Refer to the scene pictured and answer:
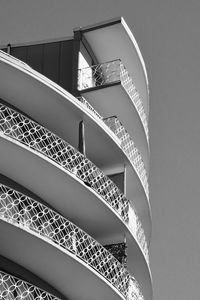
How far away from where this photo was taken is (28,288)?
27859 millimetres

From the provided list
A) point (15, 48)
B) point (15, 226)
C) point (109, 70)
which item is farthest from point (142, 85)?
point (15, 226)

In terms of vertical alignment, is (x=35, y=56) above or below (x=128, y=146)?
above

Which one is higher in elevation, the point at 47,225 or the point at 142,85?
the point at 142,85

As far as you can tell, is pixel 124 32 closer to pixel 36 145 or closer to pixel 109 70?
pixel 109 70

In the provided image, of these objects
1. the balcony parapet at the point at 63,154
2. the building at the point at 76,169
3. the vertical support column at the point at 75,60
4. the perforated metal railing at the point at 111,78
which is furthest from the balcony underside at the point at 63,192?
the perforated metal railing at the point at 111,78

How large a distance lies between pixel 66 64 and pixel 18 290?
10.7m

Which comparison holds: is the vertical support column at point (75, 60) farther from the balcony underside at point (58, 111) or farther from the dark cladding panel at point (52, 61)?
the balcony underside at point (58, 111)

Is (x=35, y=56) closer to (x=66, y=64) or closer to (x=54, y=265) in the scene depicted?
(x=66, y=64)

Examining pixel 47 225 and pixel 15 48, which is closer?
pixel 47 225

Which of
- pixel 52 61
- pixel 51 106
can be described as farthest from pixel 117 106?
pixel 51 106

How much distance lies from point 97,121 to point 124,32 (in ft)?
17.3

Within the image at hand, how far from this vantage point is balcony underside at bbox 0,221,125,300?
2780 cm

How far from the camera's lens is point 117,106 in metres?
35.8

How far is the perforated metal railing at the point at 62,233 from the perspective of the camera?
28969 millimetres
